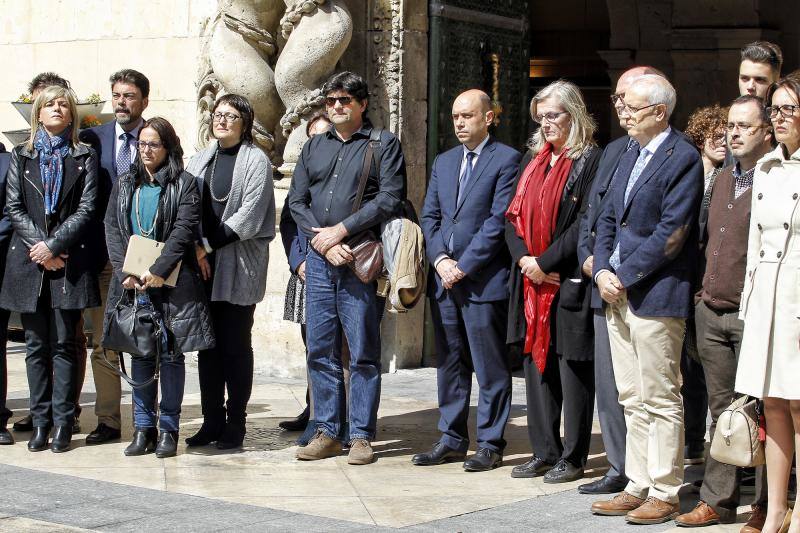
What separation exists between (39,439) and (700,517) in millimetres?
3811

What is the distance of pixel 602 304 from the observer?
23.3ft

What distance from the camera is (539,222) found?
7.70m

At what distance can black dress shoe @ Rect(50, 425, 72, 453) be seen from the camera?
8.33 m

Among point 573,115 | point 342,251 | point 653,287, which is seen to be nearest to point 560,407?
point 653,287

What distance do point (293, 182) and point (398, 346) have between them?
122 inches

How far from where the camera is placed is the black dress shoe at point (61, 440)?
8.33 metres

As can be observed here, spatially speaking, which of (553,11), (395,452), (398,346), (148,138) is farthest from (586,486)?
(553,11)

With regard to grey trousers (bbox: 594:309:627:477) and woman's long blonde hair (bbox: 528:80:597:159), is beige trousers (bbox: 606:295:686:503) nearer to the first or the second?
grey trousers (bbox: 594:309:627:477)

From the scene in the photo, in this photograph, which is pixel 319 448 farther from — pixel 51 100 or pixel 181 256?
pixel 51 100

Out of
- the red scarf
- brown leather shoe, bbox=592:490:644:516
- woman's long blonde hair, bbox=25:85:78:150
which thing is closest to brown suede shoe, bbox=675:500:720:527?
brown leather shoe, bbox=592:490:644:516

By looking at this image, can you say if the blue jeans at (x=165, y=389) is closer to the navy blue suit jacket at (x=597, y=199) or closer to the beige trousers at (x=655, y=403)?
the navy blue suit jacket at (x=597, y=199)

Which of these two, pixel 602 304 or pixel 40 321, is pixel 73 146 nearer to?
pixel 40 321

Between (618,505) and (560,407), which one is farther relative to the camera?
(560,407)

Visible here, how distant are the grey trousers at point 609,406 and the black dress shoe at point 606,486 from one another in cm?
3
